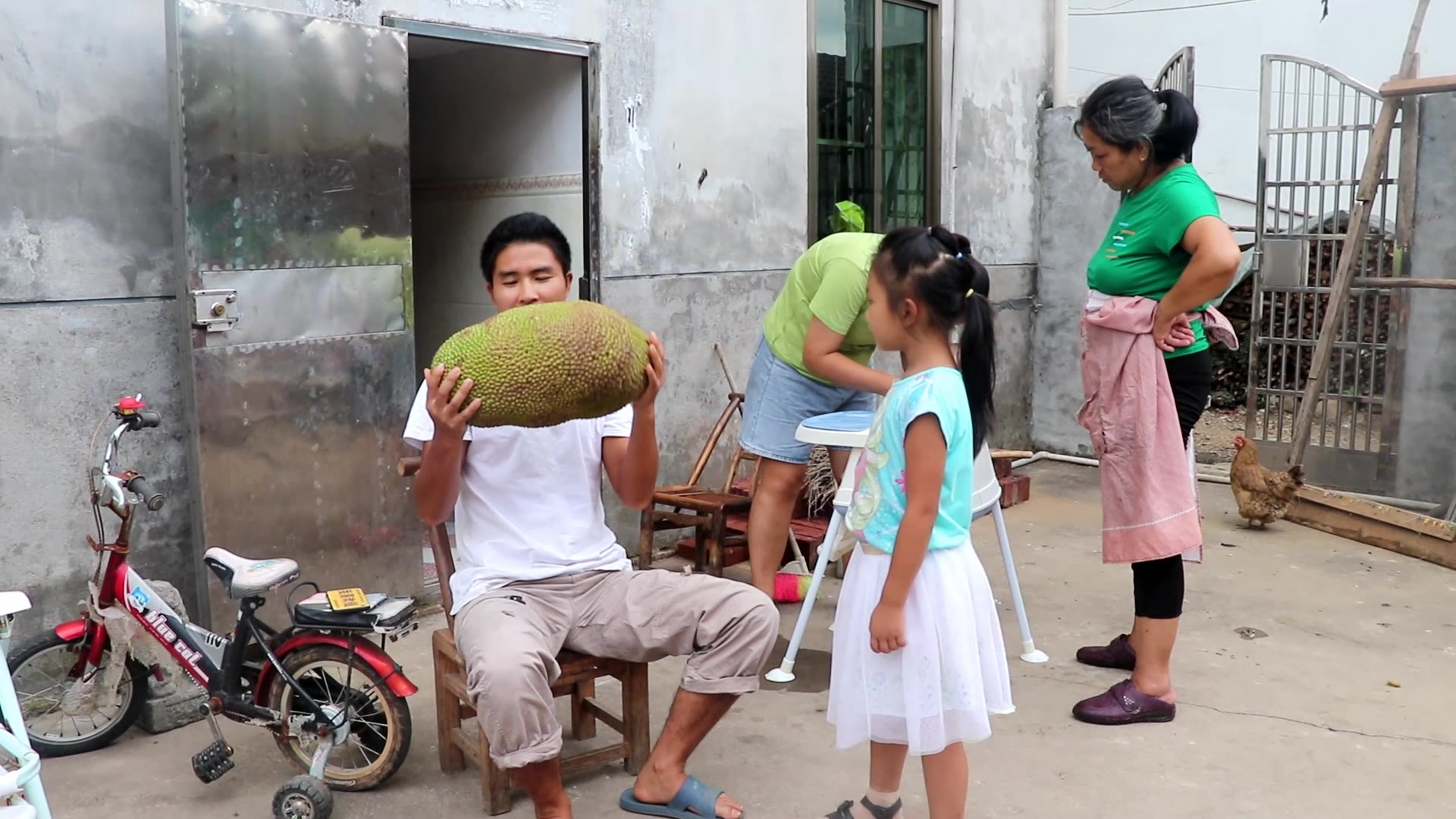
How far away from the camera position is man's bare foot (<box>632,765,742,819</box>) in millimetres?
2619

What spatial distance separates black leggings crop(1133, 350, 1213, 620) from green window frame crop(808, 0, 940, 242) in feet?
6.31

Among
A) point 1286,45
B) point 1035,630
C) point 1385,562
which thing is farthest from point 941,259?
point 1286,45

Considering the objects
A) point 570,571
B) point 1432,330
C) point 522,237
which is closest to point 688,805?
point 570,571

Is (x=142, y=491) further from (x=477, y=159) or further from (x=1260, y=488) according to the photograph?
(x=1260, y=488)

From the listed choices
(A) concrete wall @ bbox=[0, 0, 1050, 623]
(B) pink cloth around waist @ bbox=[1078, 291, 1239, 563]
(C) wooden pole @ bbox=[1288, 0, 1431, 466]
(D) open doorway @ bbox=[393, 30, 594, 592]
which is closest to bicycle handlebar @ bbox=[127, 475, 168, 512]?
(A) concrete wall @ bbox=[0, 0, 1050, 623]

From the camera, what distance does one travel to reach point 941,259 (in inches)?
91.3

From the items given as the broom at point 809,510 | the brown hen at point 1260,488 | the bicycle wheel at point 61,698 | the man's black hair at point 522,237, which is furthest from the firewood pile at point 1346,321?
the bicycle wheel at point 61,698

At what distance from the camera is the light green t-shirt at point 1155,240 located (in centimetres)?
300

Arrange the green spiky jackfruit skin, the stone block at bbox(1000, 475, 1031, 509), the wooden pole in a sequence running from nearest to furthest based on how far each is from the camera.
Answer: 1. the green spiky jackfruit skin
2. the wooden pole
3. the stone block at bbox(1000, 475, 1031, 509)

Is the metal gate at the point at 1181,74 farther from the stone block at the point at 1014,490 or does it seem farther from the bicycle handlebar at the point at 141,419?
the bicycle handlebar at the point at 141,419

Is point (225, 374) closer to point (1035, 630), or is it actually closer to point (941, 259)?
point (941, 259)

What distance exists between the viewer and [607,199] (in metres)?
4.47

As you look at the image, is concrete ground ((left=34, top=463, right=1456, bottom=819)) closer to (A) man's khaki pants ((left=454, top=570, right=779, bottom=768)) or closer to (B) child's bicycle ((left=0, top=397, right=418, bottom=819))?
(B) child's bicycle ((left=0, top=397, right=418, bottom=819))

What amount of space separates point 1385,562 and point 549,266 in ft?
12.3
